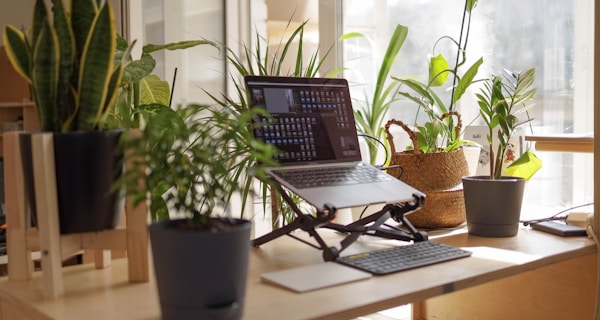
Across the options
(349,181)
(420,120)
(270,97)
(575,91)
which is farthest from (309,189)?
(420,120)

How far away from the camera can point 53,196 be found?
1.19m

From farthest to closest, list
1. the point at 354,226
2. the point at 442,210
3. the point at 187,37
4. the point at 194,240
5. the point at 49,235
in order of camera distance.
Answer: the point at 187,37, the point at 442,210, the point at 354,226, the point at 49,235, the point at 194,240

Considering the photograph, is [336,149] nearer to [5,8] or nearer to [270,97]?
[270,97]

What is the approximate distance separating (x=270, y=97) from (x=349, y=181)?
0.28 metres

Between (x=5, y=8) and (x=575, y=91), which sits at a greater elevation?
(x=5, y=8)

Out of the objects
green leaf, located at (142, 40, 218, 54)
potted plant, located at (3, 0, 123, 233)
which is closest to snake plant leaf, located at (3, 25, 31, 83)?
potted plant, located at (3, 0, 123, 233)

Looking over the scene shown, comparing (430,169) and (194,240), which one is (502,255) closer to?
(430,169)

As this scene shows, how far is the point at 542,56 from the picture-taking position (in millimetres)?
2533

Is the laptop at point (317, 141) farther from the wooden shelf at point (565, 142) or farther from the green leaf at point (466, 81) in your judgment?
the wooden shelf at point (565, 142)

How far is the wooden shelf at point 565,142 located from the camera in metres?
1.87

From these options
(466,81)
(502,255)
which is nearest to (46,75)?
(502,255)

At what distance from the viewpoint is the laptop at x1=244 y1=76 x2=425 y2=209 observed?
5.08 feet

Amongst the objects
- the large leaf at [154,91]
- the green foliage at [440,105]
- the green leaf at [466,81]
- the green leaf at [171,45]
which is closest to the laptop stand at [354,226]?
the green foliage at [440,105]

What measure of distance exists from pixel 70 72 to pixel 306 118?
62 cm
